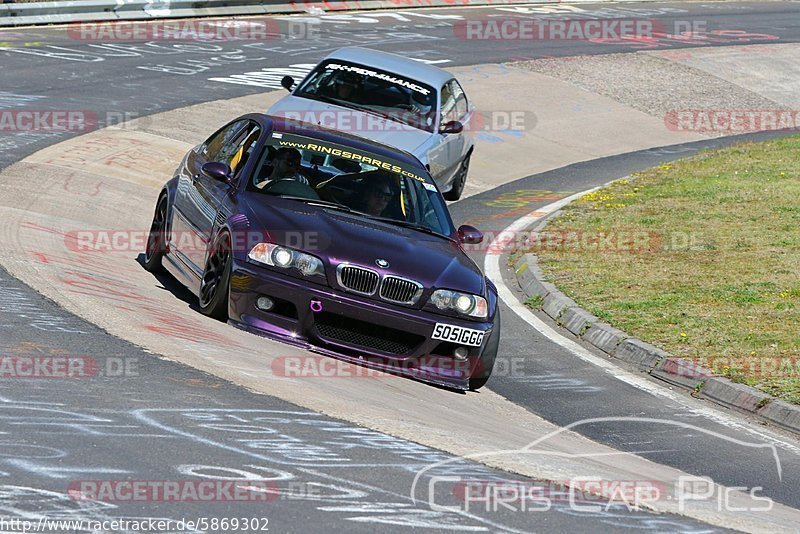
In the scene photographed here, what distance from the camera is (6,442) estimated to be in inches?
233

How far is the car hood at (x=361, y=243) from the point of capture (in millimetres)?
8984

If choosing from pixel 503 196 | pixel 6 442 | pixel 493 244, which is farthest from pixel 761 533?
pixel 503 196

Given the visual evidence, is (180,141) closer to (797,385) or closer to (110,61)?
(110,61)

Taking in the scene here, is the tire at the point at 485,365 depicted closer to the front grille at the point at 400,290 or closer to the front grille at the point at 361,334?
the front grille at the point at 361,334

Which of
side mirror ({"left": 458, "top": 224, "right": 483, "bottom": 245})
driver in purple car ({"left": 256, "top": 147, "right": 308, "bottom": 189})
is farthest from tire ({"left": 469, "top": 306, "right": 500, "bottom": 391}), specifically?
driver in purple car ({"left": 256, "top": 147, "right": 308, "bottom": 189})

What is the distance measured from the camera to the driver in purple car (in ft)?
33.1

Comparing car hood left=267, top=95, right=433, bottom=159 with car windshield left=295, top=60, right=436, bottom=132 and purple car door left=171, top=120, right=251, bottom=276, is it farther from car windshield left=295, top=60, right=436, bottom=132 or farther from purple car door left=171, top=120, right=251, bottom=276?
purple car door left=171, top=120, right=251, bottom=276

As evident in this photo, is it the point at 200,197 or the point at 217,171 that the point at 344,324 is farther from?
the point at 200,197

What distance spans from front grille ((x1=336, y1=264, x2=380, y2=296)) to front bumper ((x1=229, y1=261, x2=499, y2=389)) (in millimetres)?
63

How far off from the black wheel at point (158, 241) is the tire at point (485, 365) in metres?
3.12

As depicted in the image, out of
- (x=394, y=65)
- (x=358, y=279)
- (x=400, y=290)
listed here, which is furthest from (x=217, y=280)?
(x=394, y=65)

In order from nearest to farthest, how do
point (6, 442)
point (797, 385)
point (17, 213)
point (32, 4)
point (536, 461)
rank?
point (6, 442)
point (536, 461)
point (797, 385)
point (17, 213)
point (32, 4)

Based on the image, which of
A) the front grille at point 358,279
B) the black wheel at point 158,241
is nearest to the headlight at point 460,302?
the front grille at point 358,279

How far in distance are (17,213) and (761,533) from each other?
26.0 feet
